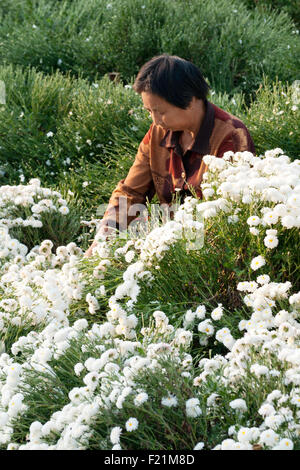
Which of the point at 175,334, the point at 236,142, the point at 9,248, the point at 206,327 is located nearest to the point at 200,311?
the point at 206,327

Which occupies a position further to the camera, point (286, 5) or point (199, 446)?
point (286, 5)

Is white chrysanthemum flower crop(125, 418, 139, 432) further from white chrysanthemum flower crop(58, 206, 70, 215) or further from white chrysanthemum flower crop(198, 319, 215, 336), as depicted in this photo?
white chrysanthemum flower crop(58, 206, 70, 215)

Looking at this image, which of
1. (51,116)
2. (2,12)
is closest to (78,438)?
(51,116)

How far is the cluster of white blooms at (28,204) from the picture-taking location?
396cm

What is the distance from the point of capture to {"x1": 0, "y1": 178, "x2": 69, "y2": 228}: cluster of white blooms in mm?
3959

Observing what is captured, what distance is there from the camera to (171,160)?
11.7 feet

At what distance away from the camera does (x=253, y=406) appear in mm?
2029

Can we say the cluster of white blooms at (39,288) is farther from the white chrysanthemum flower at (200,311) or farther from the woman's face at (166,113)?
the woman's face at (166,113)

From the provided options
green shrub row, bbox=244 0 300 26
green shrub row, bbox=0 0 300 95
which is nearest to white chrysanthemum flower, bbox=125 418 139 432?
green shrub row, bbox=0 0 300 95

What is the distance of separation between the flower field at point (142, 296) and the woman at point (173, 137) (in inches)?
6.0

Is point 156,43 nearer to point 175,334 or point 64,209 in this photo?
point 64,209

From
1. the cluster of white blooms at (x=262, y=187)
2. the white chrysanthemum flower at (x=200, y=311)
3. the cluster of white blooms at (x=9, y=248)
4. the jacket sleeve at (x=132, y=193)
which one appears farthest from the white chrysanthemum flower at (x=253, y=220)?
the cluster of white blooms at (x=9, y=248)

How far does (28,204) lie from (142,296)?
1470 mm
